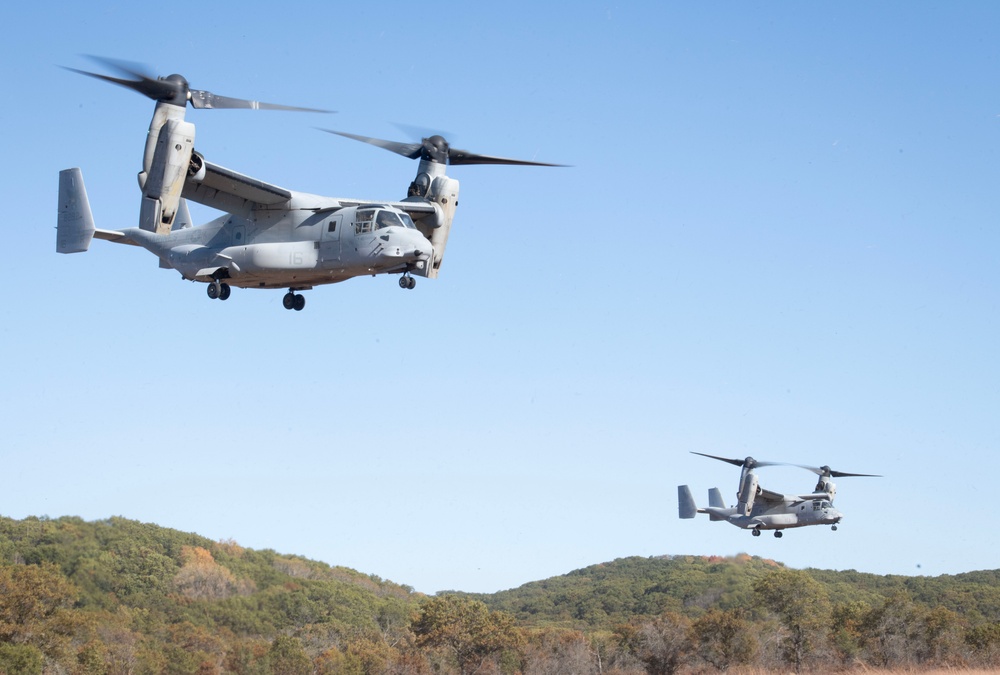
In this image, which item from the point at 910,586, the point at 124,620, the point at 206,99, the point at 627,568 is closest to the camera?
the point at 206,99

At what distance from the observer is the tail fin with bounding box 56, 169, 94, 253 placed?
125 ft

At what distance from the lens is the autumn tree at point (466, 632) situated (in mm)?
78875

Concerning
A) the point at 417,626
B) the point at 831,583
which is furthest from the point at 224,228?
the point at 831,583

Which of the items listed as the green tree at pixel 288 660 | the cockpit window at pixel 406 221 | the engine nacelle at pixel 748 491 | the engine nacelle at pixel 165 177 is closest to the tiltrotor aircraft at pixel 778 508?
the engine nacelle at pixel 748 491

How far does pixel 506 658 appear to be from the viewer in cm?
7800

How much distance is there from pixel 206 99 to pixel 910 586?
112513mm

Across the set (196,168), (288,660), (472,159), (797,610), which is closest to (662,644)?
(797,610)

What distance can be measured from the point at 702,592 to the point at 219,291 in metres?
106

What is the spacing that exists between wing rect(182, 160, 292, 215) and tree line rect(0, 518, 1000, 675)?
34.8 m

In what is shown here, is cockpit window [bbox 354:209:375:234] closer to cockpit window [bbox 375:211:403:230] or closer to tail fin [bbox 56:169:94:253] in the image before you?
cockpit window [bbox 375:211:403:230]

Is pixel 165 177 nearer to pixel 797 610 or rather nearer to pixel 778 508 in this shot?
pixel 778 508

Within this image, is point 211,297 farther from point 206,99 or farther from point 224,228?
point 206,99

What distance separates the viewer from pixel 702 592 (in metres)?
132

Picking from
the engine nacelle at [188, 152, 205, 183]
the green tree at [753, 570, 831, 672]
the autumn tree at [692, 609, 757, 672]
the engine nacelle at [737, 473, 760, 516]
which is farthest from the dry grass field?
the engine nacelle at [188, 152, 205, 183]
